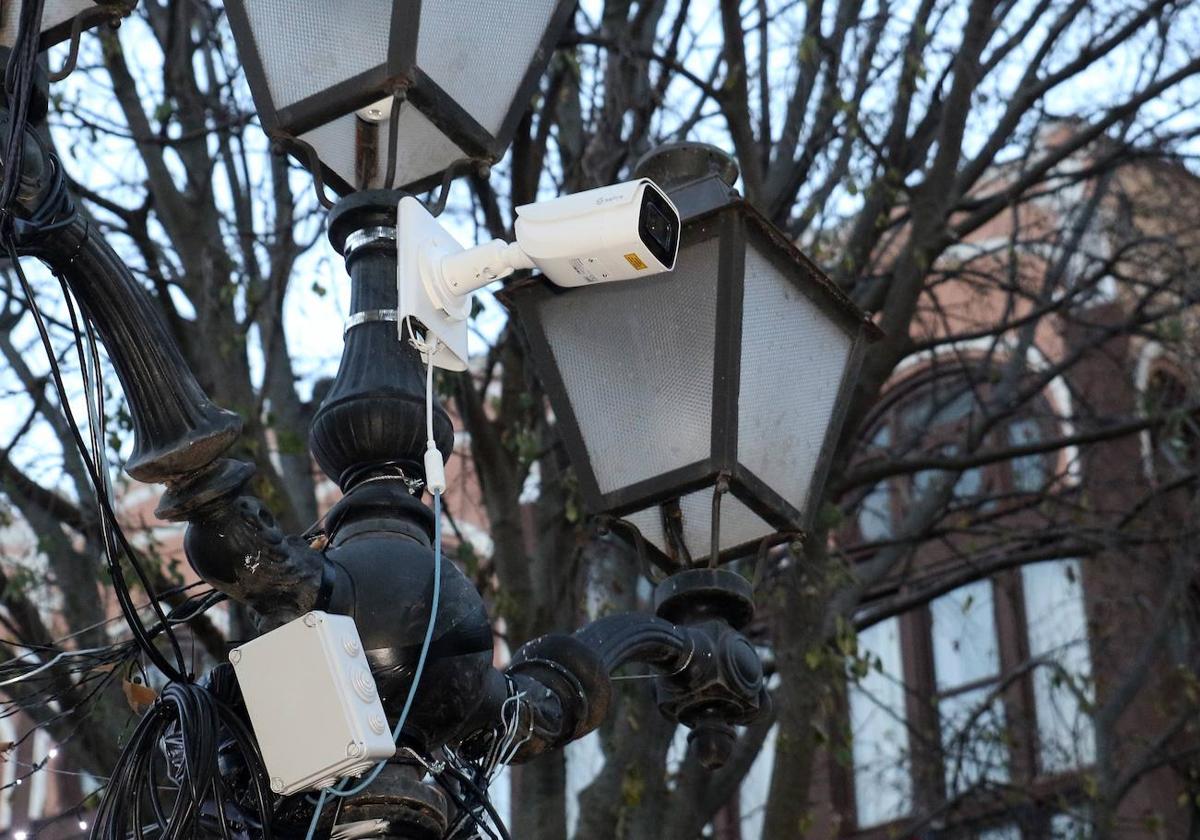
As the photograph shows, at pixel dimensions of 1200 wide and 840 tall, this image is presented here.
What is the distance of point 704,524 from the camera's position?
12.7ft

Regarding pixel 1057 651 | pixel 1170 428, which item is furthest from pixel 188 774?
pixel 1057 651

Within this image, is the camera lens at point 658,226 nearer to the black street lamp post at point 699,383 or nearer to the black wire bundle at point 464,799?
the black street lamp post at point 699,383

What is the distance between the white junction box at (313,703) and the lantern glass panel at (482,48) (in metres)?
1.04

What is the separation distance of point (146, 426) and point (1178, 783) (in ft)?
36.4

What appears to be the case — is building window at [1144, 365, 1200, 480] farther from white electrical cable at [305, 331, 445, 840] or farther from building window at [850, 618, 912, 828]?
white electrical cable at [305, 331, 445, 840]

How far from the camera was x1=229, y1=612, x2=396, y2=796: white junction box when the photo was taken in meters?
2.63

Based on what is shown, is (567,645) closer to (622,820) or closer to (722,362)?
(722,362)

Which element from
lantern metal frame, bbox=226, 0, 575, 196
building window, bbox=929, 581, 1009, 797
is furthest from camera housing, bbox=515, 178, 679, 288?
building window, bbox=929, 581, 1009, 797

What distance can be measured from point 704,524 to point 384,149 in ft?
3.52

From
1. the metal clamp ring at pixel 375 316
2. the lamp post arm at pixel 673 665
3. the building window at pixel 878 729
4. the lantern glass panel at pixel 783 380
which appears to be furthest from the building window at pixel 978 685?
the metal clamp ring at pixel 375 316

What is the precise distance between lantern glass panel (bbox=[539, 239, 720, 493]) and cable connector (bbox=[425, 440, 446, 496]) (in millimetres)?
802

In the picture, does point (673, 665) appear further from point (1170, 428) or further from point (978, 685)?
point (978, 685)

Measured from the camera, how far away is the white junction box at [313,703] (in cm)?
263

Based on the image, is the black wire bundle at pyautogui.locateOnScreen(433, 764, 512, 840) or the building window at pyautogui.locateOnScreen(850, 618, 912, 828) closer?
the black wire bundle at pyautogui.locateOnScreen(433, 764, 512, 840)
